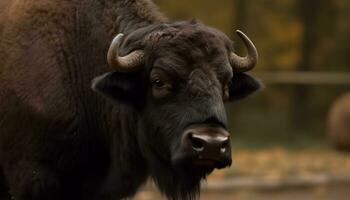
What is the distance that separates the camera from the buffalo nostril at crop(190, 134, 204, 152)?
5346 mm

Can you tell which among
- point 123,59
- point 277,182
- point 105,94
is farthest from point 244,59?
point 277,182

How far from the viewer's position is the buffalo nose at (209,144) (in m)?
5.32

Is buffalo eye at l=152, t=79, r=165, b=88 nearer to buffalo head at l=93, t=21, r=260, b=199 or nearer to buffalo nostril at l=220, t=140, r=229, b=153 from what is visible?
buffalo head at l=93, t=21, r=260, b=199

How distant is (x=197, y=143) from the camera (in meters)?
5.38

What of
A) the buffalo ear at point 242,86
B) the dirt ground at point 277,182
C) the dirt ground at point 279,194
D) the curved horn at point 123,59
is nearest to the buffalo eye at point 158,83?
the curved horn at point 123,59

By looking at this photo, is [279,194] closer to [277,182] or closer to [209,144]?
[277,182]

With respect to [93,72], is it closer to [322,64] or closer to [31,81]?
[31,81]

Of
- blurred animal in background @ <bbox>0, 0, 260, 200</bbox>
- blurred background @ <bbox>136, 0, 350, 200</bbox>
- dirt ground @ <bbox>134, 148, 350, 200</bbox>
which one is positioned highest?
blurred animal in background @ <bbox>0, 0, 260, 200</bbox>

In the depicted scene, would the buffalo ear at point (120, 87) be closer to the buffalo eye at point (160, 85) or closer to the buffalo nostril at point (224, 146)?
the buffalo eye at point (160, 85)

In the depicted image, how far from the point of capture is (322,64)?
949 inches

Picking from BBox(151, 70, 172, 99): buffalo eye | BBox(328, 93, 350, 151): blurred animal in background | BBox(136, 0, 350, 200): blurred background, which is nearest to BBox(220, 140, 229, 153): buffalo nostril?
BBox(151, 70, 172, 99): buffalo eye

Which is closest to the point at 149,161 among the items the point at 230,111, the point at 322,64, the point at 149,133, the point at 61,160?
the point at 149,133

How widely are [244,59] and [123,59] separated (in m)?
0.82

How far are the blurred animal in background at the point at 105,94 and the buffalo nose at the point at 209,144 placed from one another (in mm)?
78
